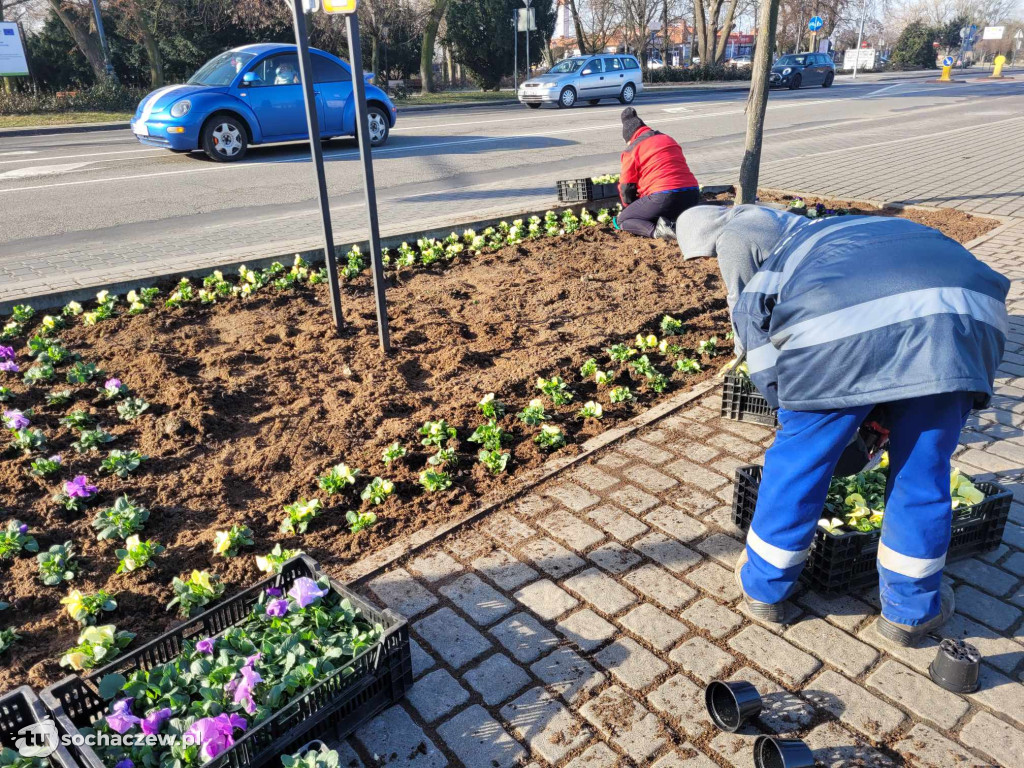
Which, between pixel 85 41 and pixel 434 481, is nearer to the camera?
pixel 434 481

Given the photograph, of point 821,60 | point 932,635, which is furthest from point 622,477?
point 821,60

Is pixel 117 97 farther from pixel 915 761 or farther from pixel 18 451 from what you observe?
pixel 915 761

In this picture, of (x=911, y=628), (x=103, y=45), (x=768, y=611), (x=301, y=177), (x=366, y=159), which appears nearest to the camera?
(x=911, y=628)

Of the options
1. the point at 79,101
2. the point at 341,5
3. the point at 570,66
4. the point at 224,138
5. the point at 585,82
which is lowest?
the point at 224,138

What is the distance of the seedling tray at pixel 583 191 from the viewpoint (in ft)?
29.3

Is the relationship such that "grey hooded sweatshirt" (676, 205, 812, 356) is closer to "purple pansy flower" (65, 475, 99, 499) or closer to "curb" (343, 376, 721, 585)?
"curb" (343, 376, 721, 585)

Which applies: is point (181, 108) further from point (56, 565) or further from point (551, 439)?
point (56, 565)

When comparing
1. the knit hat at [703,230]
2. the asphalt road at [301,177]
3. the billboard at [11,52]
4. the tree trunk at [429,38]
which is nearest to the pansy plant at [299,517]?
the knit hat at [703,230]

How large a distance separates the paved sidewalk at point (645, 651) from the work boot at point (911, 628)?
0.04 meters

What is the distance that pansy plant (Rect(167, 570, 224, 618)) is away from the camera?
3002mm

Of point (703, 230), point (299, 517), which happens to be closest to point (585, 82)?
point (703, 230)

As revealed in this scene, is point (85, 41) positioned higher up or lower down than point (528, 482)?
higher up

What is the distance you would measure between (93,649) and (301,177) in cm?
988

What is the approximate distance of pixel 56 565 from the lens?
126 inches
